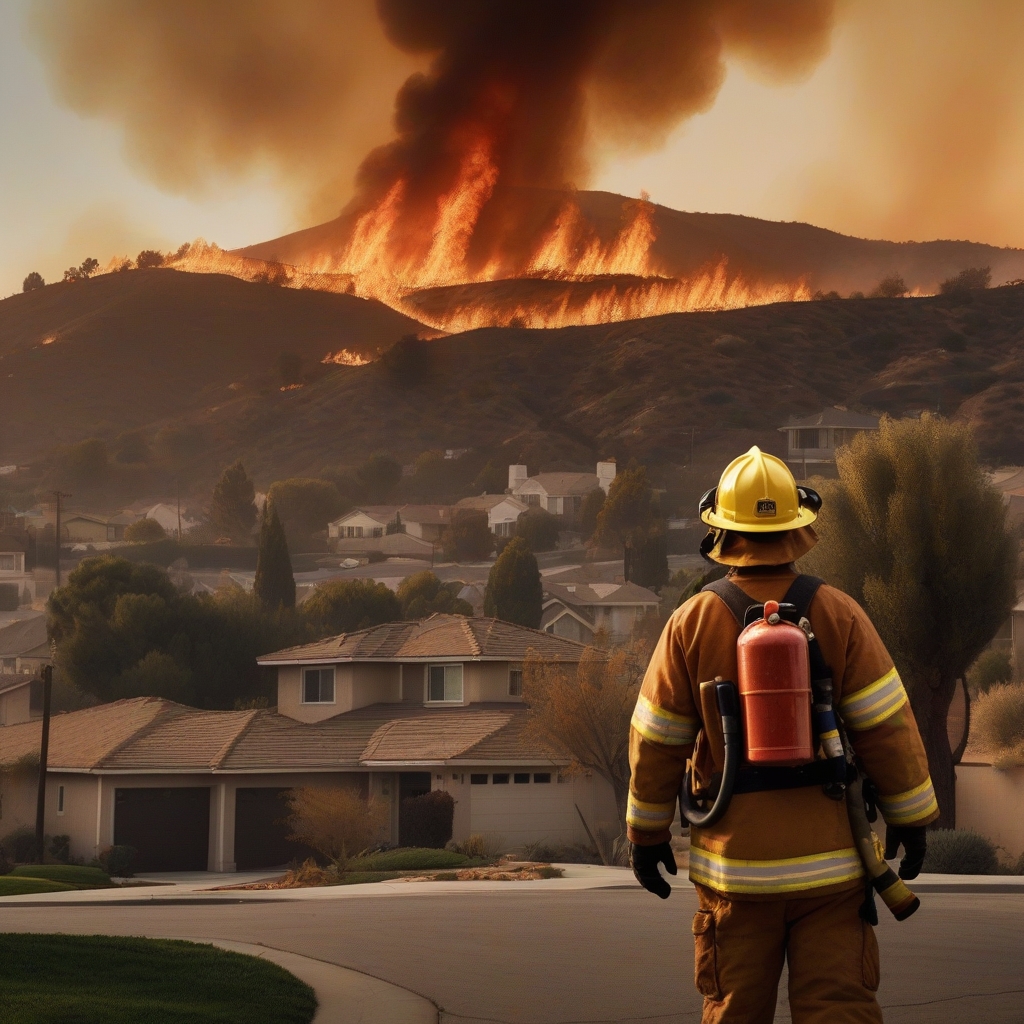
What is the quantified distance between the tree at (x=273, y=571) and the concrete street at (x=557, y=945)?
241ft

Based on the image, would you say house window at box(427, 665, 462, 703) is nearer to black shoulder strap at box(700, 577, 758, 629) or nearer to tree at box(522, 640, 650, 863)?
tree at box(522, 640, 650, 863)

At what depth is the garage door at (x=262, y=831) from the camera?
42344mm

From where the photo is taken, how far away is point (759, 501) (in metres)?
6.17

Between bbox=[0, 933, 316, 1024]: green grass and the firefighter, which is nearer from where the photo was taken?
the firefighter

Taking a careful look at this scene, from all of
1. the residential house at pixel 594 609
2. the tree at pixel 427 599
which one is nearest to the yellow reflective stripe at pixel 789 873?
the residential house at pixel 594 609

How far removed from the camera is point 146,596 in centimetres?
7206

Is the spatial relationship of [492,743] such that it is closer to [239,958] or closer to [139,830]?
[139,830]

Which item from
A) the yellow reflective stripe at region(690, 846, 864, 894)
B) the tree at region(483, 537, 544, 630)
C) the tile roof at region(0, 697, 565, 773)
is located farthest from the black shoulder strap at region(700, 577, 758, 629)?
the tree at region(483, 537, 544, 630)

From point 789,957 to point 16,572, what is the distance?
136 metres

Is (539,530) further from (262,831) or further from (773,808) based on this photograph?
(773,808)

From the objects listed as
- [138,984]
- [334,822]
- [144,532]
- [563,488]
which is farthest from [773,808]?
[144,532]

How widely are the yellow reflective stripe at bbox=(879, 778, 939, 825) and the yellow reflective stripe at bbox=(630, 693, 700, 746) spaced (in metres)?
0.74

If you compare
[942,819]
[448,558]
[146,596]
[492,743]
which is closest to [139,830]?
[492,743]

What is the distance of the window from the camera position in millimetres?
46125
